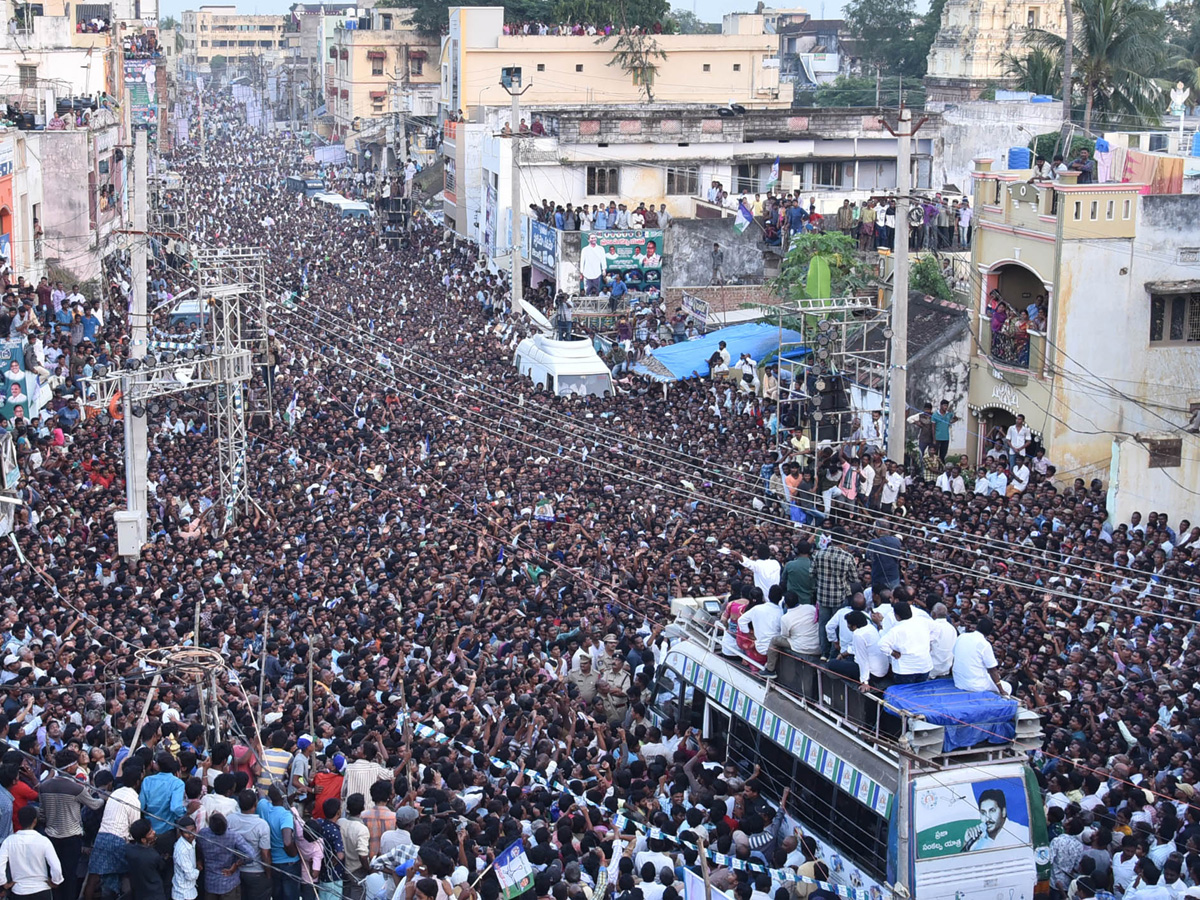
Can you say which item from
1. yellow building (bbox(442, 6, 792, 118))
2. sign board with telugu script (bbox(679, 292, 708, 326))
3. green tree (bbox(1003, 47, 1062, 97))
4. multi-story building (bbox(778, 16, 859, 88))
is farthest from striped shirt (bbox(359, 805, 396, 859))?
multi-story building (bbox(778, 16, 859, 88))

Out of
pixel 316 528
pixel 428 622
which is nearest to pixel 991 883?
pixel 428 622

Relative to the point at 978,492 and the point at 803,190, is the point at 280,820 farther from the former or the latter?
the point at 803,190

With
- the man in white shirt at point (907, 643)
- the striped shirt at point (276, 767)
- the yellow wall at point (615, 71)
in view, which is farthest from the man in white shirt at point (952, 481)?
the yellow wall at point (615, 71)

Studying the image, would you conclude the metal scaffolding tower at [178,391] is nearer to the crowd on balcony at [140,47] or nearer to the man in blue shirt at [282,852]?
the man in blue shirt at [282,852]

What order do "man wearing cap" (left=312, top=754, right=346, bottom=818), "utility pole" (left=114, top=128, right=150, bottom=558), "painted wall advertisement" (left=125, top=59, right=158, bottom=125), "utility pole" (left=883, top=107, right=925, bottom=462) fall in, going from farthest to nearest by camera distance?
"painted wall advertisement" (left=125, top=59, right=158, bottom=125) → "utility pole" (left=883, top=107, right=925, bottom=462) → "utility pole" (left=114, top=128, right=150, bottom=558) → "man wearing cap" (left=312, top=754, right=346, bottom=818)

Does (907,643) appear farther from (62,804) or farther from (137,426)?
(137,426)

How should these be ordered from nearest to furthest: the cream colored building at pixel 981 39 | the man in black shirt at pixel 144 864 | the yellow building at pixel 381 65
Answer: the man in black shirt at pixel 144 864, the cream colored building at pixel 981 39, the yellow building at pixel 381 65

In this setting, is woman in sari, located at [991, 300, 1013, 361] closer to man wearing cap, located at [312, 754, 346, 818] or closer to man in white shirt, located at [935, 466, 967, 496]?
man in white shirt, located at [935, 466, 967, 496]

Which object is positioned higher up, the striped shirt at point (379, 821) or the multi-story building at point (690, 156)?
the multi-story building at point (690, 156)
